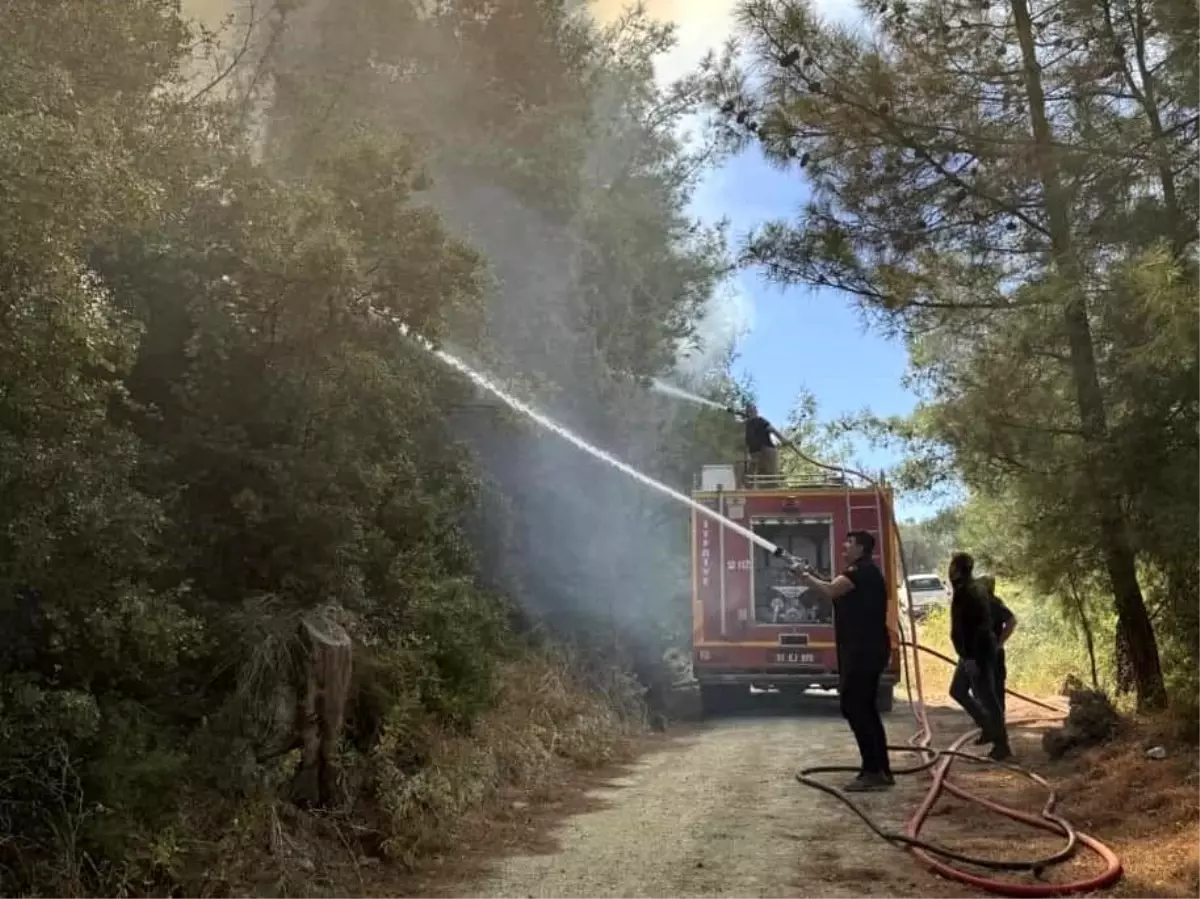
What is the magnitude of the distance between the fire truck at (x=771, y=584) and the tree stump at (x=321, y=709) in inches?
317

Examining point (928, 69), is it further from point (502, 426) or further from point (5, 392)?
point (5, 392)

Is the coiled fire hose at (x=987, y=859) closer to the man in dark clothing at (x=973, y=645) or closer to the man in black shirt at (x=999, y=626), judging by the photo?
the man in dark clothing at (x=973, y=645)

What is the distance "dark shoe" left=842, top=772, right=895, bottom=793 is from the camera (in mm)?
7188

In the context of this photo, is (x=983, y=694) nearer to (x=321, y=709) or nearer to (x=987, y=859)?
(x=987, y=859)

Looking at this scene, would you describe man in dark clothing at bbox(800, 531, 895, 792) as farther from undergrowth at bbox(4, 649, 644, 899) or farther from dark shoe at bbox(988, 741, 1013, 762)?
undergrowth at bbox(4, 649, 644, 899)

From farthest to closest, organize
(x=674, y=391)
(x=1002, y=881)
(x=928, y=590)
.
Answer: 1. (x=928, y=590)
2. (x=674, y=391)
3. (x=1002, y=881)

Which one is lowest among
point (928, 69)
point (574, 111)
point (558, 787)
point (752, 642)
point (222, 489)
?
point (558, 787)

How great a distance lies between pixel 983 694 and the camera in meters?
8.52

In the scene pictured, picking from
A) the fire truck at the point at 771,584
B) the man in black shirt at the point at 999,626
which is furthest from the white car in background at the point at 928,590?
the man in black shirt at the point at 999,626

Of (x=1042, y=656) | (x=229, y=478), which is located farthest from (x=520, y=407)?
(x=1042, y=656)

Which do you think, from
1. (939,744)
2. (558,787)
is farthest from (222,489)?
(939,744)

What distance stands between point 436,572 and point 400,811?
8.14ft

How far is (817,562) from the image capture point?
13211 mm

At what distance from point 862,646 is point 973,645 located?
6.19 ft
